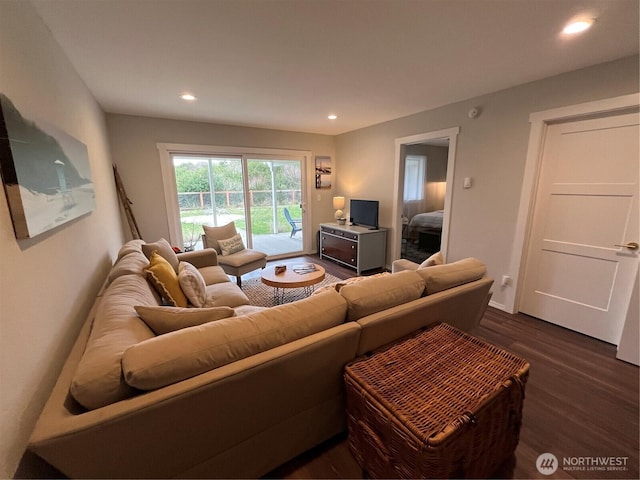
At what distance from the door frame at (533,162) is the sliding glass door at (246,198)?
3457 mm

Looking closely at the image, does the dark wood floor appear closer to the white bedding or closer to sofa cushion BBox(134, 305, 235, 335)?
sofa cushion BBox(134, 305, 235, 335)

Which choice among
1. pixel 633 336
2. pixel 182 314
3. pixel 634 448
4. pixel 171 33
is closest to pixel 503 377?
pixel 634 448

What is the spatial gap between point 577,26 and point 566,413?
7.91 ft

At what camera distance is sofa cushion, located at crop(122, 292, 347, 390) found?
903mm

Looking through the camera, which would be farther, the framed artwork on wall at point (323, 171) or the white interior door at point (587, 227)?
the framed artwork on wall at point (323, 171)

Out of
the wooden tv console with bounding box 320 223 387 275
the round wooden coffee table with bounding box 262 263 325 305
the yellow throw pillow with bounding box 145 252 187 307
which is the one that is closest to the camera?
the yellow throw pillow with bounding box 145 252 187 307

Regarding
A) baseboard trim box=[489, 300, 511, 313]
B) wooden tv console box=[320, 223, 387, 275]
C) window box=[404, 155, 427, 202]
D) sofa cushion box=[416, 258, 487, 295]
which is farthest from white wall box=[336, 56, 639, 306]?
window box=[404, 155, 427, 202]

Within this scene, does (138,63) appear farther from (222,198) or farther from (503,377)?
(503,377)

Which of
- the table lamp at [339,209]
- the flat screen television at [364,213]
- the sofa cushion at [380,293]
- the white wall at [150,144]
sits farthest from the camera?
the table lamp at [339,209]

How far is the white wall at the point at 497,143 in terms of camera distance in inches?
86.7

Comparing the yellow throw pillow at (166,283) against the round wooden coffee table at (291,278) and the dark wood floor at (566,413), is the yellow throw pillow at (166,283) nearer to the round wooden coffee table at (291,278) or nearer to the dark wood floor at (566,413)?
the round wooden coffee table at (291,278)

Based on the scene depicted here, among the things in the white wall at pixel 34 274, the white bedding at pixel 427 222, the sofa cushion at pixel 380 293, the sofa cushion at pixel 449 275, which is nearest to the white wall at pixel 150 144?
the white wall at pixel 34 274

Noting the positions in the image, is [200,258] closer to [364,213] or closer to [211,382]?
[211,382]

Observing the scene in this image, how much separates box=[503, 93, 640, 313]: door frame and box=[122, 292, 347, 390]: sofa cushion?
2.42 metres
